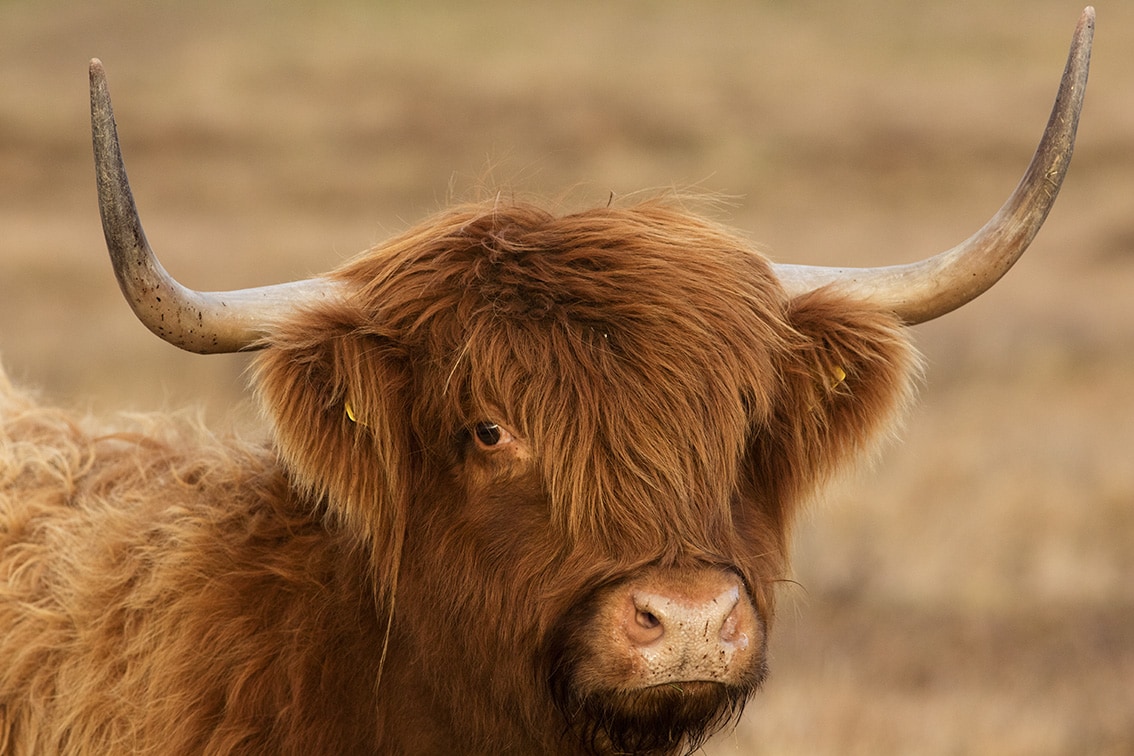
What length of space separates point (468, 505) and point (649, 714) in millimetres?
613

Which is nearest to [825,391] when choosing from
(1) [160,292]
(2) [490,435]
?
(2) [490,435]

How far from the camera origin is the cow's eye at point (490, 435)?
2.93m

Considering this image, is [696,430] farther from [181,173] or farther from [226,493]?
[181,173]

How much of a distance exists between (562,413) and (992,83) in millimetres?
36088

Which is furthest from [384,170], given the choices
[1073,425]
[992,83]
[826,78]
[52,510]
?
[52,510]

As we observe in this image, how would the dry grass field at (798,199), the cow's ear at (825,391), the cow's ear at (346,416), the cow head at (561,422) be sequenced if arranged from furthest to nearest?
the dry grass field at (798,199) → the cow's ear at (825,391) → the cow's ear at (346,416) → the cow head at (561,422)

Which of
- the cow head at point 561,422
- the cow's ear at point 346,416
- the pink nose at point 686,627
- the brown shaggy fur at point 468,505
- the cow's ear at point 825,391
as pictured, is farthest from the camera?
the cow's ear at point 825,391

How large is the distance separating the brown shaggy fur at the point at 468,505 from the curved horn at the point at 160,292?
0.09 m

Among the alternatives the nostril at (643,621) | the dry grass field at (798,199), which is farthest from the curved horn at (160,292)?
the nostril at (643,621)

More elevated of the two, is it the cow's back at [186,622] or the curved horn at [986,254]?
the curved horn at [986,254]

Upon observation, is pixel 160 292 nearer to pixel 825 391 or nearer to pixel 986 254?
pixel 825 391

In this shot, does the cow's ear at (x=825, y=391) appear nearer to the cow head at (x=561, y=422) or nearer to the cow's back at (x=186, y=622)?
the cow head at (x=561, y=422)

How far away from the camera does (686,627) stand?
8.52 ft

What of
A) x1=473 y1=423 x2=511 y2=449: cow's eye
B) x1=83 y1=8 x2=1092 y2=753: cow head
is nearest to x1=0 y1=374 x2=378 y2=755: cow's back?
x1=83 y1=8 x2=1092 y2=753: cow head
